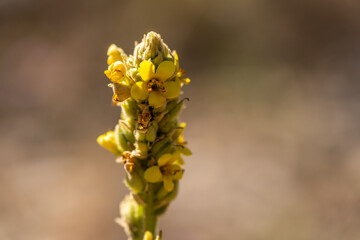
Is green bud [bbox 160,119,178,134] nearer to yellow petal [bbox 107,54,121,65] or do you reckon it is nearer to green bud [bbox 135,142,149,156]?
green bud [bbox 135,142,149,156]

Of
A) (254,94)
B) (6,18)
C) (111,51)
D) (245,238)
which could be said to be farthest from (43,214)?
(6,18)

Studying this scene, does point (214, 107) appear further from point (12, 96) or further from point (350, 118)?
point (12, 96)

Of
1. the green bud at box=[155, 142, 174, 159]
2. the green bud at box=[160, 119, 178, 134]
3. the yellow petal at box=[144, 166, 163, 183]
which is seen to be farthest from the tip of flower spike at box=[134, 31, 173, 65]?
the yellow petal at box=[144, 166, 163, 183]

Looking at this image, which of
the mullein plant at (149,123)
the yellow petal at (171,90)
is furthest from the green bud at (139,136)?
the yellow petal at (171,90)

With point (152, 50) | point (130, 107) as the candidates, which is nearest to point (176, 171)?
point (130, 107)

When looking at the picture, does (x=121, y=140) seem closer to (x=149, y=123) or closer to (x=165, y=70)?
(x=149, y=123)
